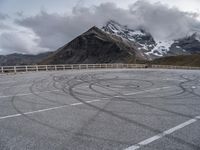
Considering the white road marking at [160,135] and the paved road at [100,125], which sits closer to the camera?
the white road marking at [160,135]

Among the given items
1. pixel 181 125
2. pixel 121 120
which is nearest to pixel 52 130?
pixel 121 120

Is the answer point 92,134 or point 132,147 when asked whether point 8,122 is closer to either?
point 92,134

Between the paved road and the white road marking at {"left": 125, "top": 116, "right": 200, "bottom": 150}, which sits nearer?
the white road marking at {"left": 125, "top": 116, "right": 200, "bottom": 150}

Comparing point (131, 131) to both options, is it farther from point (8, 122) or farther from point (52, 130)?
point (8, 122)

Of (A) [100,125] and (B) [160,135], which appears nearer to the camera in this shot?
(B) [160,135]

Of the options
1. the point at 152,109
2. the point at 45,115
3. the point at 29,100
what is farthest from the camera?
the point at 29,100

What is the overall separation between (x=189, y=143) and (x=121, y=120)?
2.08 metres

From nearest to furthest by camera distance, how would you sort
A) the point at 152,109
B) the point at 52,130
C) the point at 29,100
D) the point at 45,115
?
the point at 52,130 < the point at 45,115 < the point at 152,109 < the point at 29,100

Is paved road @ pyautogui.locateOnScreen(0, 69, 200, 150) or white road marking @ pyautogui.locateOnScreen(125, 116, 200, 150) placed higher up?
paved road @ pyautogui.locateOnScreen(0, 69, 200, 150)

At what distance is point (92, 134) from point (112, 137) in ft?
1.60

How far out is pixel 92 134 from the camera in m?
5.27

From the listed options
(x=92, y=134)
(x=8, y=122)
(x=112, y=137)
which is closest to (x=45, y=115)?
(x=8, y=122)

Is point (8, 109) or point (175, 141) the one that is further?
point (8, 109)

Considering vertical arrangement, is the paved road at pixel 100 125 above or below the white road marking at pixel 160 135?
above
